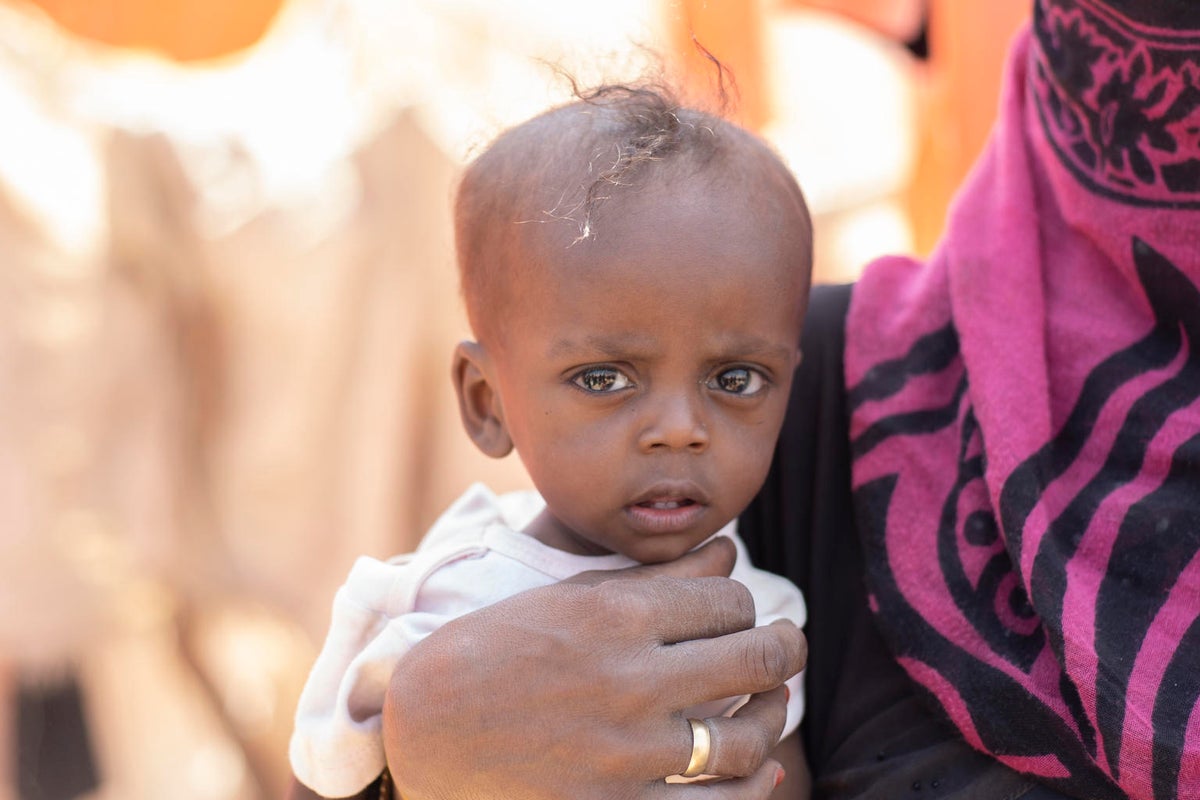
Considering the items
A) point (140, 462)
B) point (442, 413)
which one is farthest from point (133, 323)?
point (442, 413)

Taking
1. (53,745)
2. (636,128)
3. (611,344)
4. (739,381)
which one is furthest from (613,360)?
(53,745)

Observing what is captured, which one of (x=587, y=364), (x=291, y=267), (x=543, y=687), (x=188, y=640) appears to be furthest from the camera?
(x=188, y=640)

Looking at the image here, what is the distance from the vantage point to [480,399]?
1463mm

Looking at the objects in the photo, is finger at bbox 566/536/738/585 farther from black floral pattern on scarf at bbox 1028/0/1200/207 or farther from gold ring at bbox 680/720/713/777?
black floral pattern on scarf at bbox 1028/0/1200/207

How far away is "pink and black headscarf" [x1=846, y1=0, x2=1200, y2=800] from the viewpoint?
3.72ft

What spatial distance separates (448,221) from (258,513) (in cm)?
90

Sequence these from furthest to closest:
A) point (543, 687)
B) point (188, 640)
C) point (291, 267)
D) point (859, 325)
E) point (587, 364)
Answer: point (188, 640)
point (291, 267)
point (859, 325)
point (587, 364)
point (543, 687)

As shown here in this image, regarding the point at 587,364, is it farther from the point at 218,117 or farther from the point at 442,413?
the point at 218,117

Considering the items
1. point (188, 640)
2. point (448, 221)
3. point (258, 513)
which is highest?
point (448, 221)

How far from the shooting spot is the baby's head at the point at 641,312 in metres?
1.26

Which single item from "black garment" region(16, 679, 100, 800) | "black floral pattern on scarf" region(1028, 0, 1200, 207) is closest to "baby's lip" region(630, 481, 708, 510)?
"black floral pattern on scarf" region(1028, 0, 1200, 207)

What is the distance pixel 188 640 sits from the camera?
3.63 metres

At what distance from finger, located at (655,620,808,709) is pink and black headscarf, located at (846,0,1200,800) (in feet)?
0.51

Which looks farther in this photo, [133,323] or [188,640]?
[188,640]
